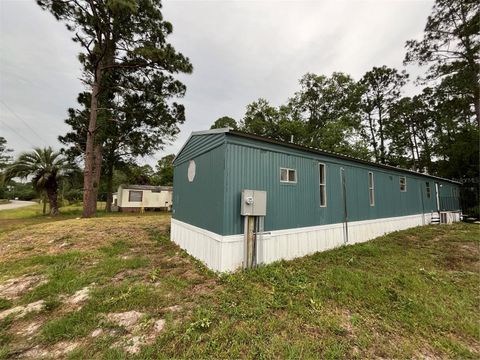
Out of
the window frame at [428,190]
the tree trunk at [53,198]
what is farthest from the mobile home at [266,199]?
the tree trunk at [53,198]

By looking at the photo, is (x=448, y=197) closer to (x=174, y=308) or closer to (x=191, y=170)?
(x=191, y=170)

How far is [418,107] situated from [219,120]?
21.3 meters

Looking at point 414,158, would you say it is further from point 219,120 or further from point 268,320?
point 268,320

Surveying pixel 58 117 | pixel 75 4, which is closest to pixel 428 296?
pixel 75 4

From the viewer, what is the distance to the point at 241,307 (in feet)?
10.6

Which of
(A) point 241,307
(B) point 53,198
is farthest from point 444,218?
(B) point 53,198

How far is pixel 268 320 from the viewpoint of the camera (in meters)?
2.95

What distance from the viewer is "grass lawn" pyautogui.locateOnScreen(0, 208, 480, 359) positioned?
2.47 metres

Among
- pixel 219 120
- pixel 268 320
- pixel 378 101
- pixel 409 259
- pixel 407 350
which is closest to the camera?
pixel 407 350

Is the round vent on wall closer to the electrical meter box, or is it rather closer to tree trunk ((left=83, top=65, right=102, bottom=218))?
the electrical meter box

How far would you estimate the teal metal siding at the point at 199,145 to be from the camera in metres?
5.03

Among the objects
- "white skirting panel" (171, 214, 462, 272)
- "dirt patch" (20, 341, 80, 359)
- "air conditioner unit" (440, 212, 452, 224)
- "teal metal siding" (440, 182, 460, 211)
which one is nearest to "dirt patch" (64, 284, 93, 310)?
"dirt patch" (20, 341, 80, 359)

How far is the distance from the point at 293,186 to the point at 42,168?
58.2 ft

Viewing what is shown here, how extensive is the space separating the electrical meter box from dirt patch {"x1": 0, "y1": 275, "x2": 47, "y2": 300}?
4.31 meters
